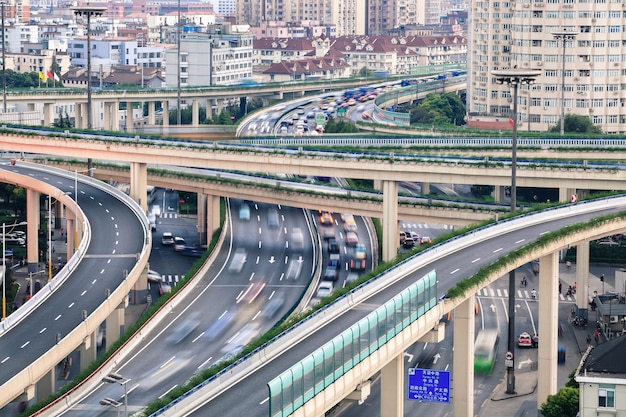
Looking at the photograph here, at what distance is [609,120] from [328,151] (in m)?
76.1

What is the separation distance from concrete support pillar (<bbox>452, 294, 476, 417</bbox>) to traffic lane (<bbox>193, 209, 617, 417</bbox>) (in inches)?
82.5

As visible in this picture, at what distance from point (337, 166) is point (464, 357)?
1612 inches

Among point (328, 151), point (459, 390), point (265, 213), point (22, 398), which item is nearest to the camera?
point (22, 398)

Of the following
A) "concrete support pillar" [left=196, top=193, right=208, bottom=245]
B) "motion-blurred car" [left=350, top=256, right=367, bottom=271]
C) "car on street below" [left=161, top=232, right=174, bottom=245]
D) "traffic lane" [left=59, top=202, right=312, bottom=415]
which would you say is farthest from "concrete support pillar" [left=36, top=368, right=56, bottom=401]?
"concrete support pillar" [left=196, top=193, right=208, bottom=245]

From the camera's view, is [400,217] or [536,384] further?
[400,217]

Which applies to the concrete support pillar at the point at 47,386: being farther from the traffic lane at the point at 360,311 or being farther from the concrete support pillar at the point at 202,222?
the concrete support pillar at the point at 202,222

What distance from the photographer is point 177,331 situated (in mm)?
103062

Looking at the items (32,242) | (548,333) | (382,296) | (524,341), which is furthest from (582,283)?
(32,242)

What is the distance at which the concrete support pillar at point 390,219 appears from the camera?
12188 centimetres

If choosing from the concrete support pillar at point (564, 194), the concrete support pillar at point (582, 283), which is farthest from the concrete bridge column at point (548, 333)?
the concrete support pillar at point (564, 194)

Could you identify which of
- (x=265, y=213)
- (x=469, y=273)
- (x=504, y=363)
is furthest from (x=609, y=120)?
(x=469, y=273)

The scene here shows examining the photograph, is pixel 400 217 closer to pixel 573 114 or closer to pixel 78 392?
pixel 78 392

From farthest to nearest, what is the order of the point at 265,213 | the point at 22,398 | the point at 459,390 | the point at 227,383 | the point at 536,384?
the point at 265,213 < the point at 536,384 < the point at 459,390 < the point at 22,398 < the point at 227,383

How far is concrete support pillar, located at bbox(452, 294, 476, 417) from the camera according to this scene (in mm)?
86000
